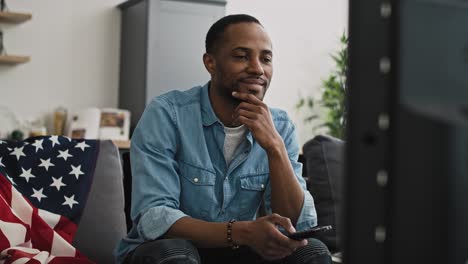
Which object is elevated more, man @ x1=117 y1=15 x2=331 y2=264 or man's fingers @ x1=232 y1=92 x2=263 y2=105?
man's fingers @ x1=232 y1=92 x2=263 y2=105

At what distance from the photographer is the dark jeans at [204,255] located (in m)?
1.54

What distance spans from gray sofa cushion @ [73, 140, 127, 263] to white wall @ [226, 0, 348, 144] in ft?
12.7

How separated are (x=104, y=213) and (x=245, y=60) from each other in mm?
611

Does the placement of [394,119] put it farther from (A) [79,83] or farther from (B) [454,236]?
(A) [79,83]

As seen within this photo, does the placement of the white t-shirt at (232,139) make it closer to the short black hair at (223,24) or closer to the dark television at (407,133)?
the short black hair at (223,24)

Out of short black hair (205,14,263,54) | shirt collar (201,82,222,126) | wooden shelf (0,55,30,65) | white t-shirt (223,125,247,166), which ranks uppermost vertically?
short black hair (205,14,263,54)

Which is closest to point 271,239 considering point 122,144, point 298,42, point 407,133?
point 407,133

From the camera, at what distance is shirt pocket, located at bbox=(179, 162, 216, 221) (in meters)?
1.85

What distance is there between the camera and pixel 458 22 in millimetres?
458

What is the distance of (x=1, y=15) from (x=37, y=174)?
10.5ft

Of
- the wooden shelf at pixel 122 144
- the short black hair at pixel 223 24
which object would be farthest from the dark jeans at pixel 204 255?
the wooden shelf at pixel 122 144

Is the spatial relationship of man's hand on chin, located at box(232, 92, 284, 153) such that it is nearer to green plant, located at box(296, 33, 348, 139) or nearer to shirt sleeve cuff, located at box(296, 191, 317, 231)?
shirt sleeve cuff, located at box(296, 191, 317, 231)

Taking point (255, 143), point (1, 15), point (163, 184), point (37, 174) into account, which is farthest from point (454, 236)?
point (1, 15)

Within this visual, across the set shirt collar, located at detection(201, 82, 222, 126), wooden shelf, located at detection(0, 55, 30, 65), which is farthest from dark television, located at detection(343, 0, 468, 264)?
wooden shelf, located at detection(0, 55, 30, 65)
